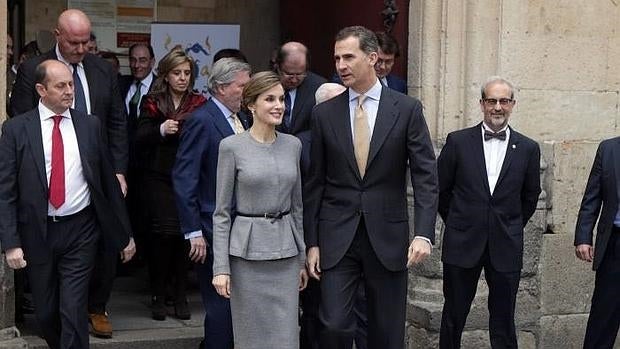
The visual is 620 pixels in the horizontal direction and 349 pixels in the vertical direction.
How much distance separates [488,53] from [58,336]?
342 cm

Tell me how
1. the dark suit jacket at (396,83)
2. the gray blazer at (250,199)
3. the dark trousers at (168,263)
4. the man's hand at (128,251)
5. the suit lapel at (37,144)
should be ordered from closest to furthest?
the gray blazer at (250,199) < the suit lapel at (37,144) < the man's hand at (128,251) < the dark suit jacket at (396,83) < the dark trousers at (168,263)

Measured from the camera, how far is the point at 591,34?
852 centimetres

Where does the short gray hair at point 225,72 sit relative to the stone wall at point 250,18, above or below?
below

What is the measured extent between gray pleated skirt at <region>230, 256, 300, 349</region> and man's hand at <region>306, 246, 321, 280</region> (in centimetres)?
15

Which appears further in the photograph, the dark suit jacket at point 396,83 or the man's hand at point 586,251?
the dark suit jacket at point 396,83

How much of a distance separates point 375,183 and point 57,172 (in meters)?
1.71

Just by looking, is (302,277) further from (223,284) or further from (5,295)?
(5,295)

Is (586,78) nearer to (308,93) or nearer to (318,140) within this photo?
(308,93)

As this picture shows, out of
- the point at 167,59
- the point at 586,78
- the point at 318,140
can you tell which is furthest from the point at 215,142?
the point at 586,78

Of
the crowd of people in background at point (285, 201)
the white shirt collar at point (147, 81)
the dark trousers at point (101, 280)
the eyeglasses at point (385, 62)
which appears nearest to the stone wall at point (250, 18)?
the white shirt collar at point (147, 81)

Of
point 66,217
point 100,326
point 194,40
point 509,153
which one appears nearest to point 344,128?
point 509,153

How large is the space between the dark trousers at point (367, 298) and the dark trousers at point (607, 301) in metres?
1.68

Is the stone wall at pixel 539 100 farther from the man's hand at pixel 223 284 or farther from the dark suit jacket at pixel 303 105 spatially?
the man's hand at pixel 223 284

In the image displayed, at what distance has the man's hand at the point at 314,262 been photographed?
6410 millimetres
